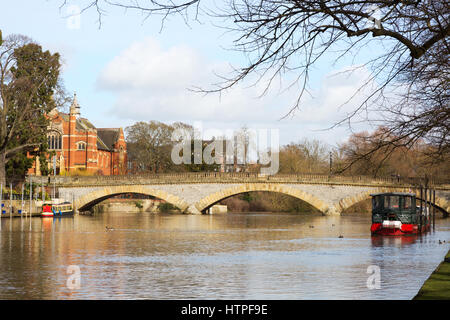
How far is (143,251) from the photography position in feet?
80.8

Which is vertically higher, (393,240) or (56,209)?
(56,209)

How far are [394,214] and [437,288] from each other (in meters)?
23.5

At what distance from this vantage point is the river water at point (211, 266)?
14.2m

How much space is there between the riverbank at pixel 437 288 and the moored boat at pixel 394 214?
65.0ft

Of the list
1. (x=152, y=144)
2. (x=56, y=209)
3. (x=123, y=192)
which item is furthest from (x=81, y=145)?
(x=56, y=209)

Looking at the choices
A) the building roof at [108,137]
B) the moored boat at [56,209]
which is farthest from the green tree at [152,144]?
the moored boat at [56,209]

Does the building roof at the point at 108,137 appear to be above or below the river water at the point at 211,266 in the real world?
above

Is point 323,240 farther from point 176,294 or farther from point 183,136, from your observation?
point 183,136

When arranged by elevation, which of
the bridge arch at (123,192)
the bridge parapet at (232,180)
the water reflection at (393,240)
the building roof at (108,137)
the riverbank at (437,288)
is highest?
the building roof at (108,137)

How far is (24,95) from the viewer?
48.6 metres

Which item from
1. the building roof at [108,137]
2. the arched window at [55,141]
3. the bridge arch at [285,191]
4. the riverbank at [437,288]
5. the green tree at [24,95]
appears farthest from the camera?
the building roof at [108,137]

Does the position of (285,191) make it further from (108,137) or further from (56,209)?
(108,137)

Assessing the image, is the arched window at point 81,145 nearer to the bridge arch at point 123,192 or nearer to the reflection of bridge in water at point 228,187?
the reflection of bridge in water at point 228,187
